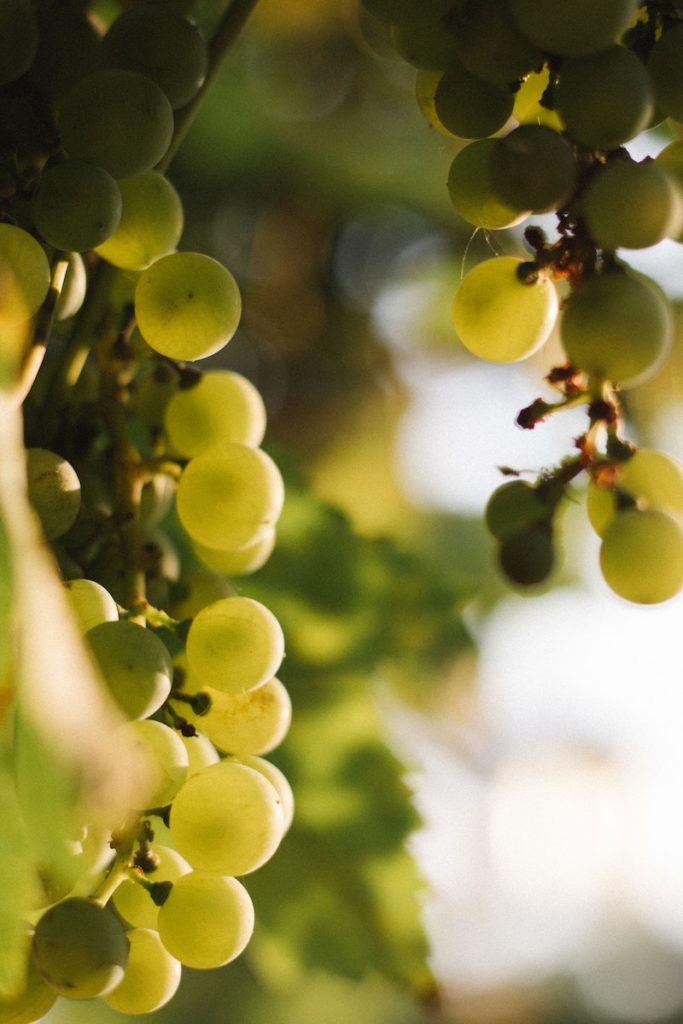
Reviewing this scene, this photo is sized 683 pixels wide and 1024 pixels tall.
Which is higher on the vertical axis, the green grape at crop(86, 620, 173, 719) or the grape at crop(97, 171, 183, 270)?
the grape at crop(97, 171, 183, 270)

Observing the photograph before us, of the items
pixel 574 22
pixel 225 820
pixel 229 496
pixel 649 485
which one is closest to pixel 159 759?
pixel 225 820

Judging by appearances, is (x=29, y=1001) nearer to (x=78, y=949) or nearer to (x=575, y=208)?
(x=78, y=949)

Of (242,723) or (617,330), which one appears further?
(242,723)

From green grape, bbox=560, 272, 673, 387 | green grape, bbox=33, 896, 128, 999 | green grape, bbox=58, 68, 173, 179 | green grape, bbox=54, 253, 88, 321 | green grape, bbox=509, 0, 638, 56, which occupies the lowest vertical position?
green grape, bbox=33, 896, 128, 999

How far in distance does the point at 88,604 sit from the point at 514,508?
7.8 inches

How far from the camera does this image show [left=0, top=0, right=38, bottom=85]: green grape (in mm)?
540

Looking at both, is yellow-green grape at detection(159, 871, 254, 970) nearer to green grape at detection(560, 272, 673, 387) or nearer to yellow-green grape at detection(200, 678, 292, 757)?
yellow-green grape at detection(200, 678, 292, 757)

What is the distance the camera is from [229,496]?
0.62 meters

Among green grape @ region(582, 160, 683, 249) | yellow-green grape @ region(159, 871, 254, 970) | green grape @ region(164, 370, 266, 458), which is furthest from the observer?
green grape @ region(164, 370, 266, 458)

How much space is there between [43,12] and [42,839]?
434 millimetres

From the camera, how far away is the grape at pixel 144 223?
1.91 ft

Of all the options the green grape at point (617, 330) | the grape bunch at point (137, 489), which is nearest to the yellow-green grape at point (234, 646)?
the grape bunch at point (137, 489)

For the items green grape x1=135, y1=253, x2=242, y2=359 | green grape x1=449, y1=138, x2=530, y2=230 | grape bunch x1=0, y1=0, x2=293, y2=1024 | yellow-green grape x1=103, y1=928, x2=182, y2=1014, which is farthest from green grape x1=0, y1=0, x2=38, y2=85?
yellow-green grape x1=103, y1=928, x2=182, y2=1014

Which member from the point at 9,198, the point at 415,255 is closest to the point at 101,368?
the point at 9,198
